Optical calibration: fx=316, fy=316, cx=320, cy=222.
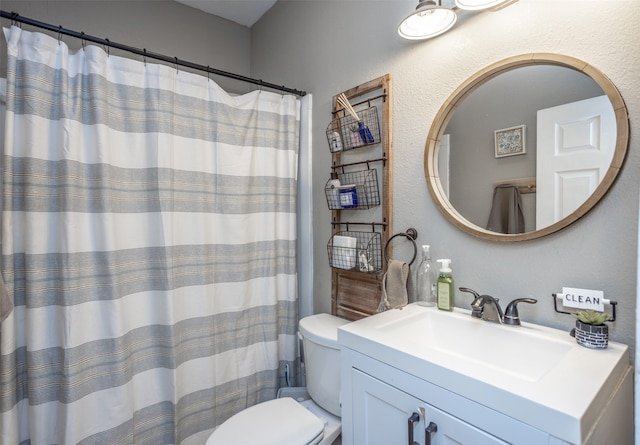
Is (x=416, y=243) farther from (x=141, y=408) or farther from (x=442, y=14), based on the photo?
(x=141, y=408)

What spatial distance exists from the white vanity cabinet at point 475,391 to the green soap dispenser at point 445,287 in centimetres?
6

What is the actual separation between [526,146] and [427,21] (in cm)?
62

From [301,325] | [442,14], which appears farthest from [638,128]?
[301,325]

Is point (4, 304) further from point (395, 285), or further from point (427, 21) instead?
point (427, 21)

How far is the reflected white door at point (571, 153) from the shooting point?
924mm

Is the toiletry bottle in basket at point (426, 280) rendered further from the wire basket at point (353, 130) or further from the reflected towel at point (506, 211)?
the wire basket at point (353, 130)

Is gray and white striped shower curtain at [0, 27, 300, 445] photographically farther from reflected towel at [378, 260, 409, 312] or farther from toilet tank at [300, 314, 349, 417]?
reflected towel at [378, 260, 409, 312]

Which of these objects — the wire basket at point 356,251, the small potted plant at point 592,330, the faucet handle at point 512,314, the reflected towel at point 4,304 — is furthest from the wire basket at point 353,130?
the reflected towel at point 4,304

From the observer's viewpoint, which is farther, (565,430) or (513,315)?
(513,315)

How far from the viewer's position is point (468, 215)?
47.9 inches

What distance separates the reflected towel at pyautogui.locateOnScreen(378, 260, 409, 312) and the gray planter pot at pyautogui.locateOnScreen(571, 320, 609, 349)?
22.8 inches

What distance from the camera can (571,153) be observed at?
99 centimetres

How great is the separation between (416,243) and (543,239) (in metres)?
0.47

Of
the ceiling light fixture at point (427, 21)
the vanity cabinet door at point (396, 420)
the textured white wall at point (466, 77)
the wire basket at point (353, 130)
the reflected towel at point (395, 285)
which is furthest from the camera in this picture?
the wire basket at point (353, 130)
